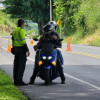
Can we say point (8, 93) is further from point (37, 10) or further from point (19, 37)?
point (37, 10)

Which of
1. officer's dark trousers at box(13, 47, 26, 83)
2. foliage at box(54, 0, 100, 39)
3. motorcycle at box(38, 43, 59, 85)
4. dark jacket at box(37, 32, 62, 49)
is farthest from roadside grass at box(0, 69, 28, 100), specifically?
foliage at box(54, 0, 100, 39)

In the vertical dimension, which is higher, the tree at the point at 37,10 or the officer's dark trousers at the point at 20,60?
the tree at the point at 37,10

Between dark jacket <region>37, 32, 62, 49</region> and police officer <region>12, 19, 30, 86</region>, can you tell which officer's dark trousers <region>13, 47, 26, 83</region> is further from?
dark jacket <region>37, 32, 62, 49</region>

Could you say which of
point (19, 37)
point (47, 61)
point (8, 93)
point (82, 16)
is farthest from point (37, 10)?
point (8, 93)

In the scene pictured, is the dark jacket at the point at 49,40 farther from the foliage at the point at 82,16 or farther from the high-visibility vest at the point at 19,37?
the foliage at the point at 82,16

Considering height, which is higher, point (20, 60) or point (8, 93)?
point (20, 60)

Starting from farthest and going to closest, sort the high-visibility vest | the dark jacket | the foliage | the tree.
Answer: the tree
the foliage
the high-visibility vest
the dark jacket

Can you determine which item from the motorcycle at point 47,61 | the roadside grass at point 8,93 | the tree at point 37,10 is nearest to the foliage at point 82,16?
the tree at point 37,10

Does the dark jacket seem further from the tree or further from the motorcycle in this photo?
the tree

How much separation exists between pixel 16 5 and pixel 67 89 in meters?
63.2

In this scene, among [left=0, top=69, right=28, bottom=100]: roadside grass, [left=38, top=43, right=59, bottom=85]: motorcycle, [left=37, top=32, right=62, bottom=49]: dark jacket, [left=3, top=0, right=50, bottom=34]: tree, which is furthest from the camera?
[left=3, top=0, right=50, bottom=34]: tree

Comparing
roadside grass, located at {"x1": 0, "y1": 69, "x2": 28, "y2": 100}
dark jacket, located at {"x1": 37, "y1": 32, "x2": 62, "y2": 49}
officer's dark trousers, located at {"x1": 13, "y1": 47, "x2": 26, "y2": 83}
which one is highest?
Result: dark jacket, located at {"x1": 37, "y1": 32, "x2": 62, "y2": 49}

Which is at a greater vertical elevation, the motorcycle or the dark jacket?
the dark jacket

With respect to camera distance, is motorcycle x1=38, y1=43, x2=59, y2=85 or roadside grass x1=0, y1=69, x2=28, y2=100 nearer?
roadside grass x1=0, y1=69, x2=28, y2=100
